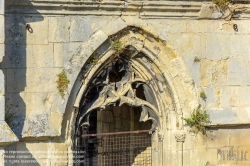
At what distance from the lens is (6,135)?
7.05m

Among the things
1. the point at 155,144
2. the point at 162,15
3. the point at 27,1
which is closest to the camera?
the point at 27,1

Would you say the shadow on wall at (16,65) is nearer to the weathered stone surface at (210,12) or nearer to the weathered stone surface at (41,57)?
the weathered stone surface at (41,57)

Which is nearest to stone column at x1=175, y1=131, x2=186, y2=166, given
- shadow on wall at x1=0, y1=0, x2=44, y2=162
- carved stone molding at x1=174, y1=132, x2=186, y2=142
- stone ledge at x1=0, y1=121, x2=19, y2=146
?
carved stone molding at x1=174, y1=132, x2=186, y2=142

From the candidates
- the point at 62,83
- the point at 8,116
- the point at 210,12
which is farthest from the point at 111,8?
the point at 8,116

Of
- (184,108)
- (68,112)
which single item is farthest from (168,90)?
(68,112)

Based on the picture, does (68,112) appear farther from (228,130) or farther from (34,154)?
(228,130)

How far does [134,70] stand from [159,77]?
1.11 ft

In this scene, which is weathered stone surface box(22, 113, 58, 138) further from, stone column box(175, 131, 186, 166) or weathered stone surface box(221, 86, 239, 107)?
weathered stone surface box(221, 86, 239, 107)

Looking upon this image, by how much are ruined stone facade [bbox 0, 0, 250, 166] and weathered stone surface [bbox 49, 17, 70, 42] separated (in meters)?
0.01

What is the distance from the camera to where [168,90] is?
8.76 meters

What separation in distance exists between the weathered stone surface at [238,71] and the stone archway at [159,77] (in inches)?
24.7

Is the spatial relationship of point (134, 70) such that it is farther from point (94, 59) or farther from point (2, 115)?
point (2, 115)

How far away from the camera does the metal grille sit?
9664mm

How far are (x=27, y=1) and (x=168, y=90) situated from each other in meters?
2.27
